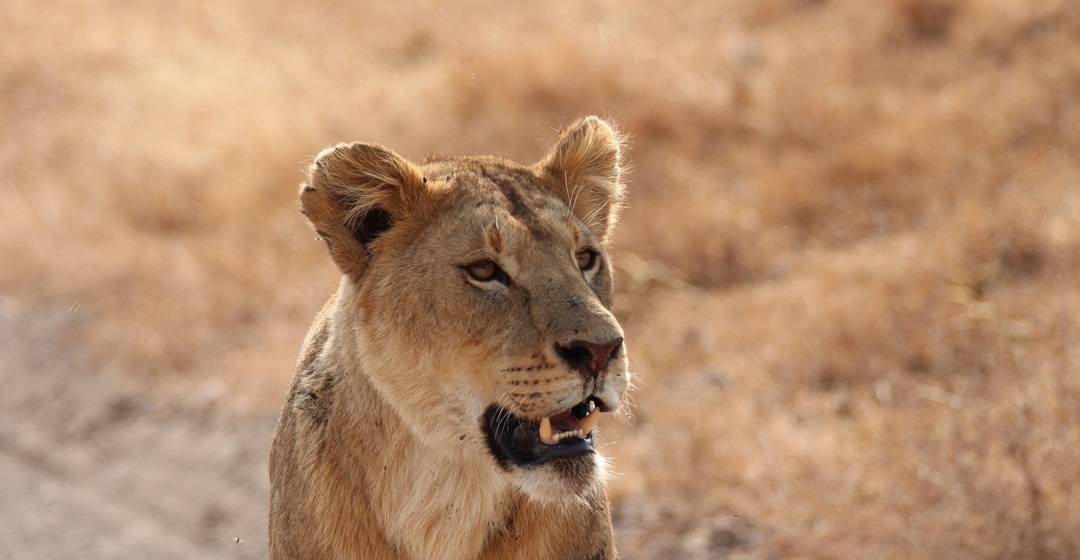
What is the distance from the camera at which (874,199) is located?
28.5 ft

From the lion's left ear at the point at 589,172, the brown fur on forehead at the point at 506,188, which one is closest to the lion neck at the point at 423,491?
the brown fur on forehead at the point at 506,188

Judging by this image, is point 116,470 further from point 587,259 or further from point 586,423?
point 586,423

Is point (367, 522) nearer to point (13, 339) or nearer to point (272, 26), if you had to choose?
point (13, 339)

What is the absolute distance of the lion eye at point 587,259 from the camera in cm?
386

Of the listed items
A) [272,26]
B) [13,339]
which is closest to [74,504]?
[13,339]

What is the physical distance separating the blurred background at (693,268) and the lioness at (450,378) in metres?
1.38

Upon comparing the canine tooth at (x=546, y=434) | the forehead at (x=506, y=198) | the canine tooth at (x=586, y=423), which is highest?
the forehead at (x=506, y=198)

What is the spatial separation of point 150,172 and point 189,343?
139 inches

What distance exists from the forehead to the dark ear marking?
0.19m

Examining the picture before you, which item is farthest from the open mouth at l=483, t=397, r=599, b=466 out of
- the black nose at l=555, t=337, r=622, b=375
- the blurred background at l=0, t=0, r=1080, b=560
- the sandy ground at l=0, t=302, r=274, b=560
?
the sandy ground at l=0, t=302, r=274, b=560

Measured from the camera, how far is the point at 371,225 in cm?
393

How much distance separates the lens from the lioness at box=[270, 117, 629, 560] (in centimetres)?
346

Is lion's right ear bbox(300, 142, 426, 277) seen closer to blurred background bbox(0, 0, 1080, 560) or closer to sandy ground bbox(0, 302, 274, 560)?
blurred background bbox(0, 0, 1080, 560)

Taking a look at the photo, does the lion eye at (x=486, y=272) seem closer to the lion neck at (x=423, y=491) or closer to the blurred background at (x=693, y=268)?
the lion neck at (x=423, y=491)
